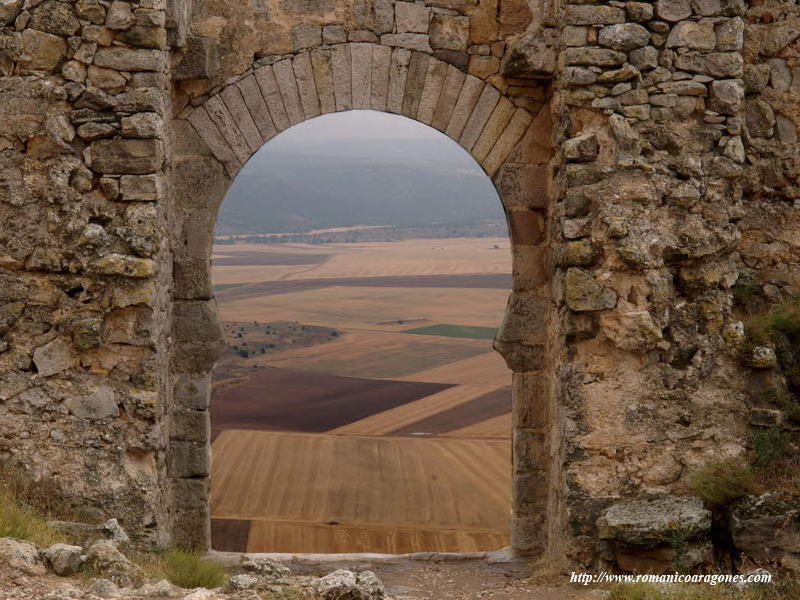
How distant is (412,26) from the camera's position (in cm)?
659

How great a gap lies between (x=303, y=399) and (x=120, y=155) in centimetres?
953

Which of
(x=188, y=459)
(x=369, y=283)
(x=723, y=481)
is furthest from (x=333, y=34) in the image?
(x=369, y=283)

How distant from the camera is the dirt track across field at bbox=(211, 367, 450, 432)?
13.4 m

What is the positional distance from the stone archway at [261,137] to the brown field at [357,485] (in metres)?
2.73

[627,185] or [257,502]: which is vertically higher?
[627,185]

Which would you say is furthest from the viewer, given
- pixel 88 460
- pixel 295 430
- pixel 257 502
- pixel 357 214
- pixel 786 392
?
pixel 357 214

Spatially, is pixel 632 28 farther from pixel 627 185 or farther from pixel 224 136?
pixel 224 136

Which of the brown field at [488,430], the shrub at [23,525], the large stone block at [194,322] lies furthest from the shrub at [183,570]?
the brown field at [488,430]

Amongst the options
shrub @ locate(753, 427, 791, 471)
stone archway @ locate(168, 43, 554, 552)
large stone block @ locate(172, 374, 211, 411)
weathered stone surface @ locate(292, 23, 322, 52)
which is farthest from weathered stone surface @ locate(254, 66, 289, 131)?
shrub @ locate(753, 427, 791, 471)

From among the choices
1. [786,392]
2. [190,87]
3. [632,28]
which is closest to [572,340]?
[786,392]

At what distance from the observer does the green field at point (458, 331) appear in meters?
21.8

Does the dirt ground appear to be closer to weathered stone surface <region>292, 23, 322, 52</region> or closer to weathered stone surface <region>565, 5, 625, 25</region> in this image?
weathered stone surface <region>565, 5, 625, 25</region>

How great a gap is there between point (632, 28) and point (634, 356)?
2159mm

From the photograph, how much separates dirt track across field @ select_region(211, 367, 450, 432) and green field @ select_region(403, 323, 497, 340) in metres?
5.36
